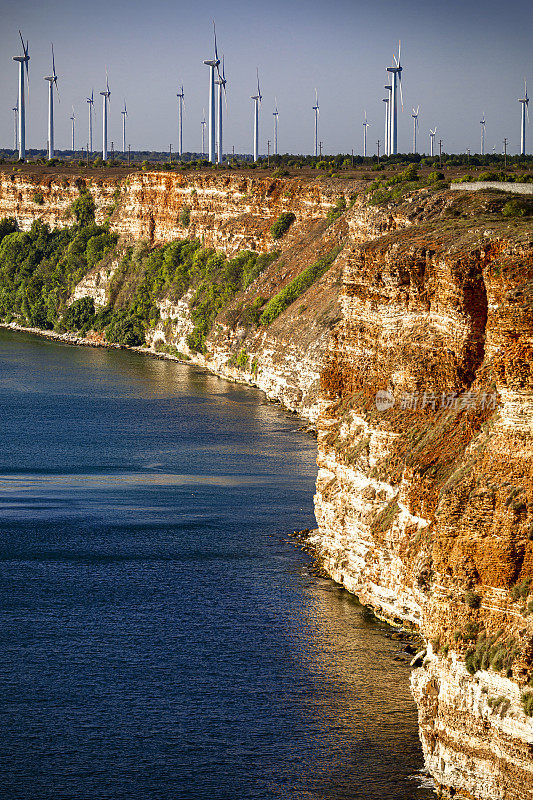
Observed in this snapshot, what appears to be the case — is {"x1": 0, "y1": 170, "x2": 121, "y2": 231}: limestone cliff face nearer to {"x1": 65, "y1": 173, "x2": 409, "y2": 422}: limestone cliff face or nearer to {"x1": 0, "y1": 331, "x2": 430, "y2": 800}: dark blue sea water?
{"x1": 65, "y1": 173, "x2": 409, "y2": 422}: limestone cliff face

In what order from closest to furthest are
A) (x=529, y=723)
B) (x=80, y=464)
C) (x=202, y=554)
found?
(x=529, y=723)
(x=202, y=554)
(x=80, y=464)

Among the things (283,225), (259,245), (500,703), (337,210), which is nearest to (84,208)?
(259,245)

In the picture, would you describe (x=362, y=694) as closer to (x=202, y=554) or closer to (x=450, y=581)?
(x=450, y=581)

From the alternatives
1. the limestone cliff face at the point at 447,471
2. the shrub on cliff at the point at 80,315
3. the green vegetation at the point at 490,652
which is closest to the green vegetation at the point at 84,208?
the shrub on cliff at the point at 80,315

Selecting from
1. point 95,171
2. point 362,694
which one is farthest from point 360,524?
point 95,171

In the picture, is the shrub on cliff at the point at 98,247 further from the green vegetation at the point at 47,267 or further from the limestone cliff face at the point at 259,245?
the limestone cliff face at the point at 259,245

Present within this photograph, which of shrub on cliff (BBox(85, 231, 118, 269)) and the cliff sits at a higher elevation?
shrub on cliff (BBox(85, 231, 118, 269))

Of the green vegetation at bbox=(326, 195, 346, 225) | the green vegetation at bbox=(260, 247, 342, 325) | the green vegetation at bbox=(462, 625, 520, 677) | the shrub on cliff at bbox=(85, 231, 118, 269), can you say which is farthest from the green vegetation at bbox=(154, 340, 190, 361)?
the green vegetation at bbox=(462, 625, 520, 677)
